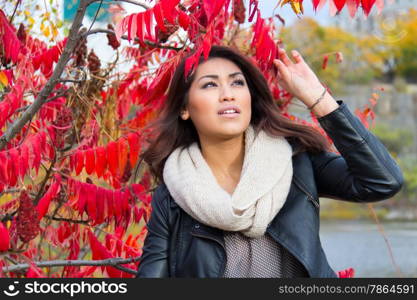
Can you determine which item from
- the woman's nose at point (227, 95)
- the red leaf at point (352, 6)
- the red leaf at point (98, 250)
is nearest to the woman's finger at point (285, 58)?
the woman's nose at point (227, 95)

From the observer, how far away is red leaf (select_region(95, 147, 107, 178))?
12.1 feet

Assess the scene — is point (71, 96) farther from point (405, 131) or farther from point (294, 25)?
point (294, 25)

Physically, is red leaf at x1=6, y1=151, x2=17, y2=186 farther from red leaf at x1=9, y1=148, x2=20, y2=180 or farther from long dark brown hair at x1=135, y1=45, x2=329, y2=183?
long dark brown hair at x1=135, y1=45, x2=329, y2=183

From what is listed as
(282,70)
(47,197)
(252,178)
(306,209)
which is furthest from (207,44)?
(47,197)

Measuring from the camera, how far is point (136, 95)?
14.5 feet

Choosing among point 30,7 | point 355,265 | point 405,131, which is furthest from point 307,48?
point 30,7

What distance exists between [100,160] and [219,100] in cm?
108

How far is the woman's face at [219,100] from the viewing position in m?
2.81

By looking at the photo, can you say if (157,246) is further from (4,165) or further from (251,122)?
(4,165)

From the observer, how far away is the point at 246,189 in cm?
268

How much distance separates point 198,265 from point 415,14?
43.9 meters

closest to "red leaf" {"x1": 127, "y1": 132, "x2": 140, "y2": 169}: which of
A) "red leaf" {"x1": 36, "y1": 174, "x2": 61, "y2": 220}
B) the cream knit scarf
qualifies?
"red leaf" {"x1": 36, "y1": 174, "x2": 61, "y2": 220}

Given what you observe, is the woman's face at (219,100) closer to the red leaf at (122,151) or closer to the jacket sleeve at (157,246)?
the jacket sleeve at (157,246)

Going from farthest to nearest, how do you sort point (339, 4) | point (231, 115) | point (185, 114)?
point (185, 114) < point (231, 115) < point (339, 4)
